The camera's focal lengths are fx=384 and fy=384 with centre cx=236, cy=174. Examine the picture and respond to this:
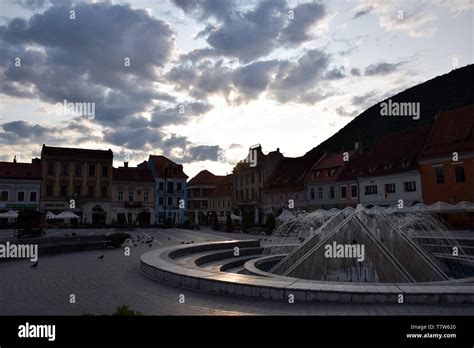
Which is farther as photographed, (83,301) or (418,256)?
(418,256)

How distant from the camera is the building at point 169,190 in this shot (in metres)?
66.8

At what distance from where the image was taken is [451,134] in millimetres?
38531

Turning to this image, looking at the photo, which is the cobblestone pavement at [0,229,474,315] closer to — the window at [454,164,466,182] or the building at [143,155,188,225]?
the window at [454,164,466,182]

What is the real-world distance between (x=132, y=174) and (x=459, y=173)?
48.6 m

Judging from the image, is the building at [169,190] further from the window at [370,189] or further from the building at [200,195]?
the window at [370,189]

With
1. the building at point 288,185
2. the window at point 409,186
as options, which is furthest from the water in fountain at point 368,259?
the building at point 288,185

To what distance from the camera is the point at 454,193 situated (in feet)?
120

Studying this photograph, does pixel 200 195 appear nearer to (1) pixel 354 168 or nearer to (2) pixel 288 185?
(2) pixel 288 185

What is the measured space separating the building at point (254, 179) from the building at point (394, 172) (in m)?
20.8

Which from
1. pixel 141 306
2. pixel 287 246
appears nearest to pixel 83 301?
pixel 141 306

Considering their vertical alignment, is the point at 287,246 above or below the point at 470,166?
below

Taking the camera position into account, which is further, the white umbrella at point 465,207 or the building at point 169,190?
the building at point 169,190
